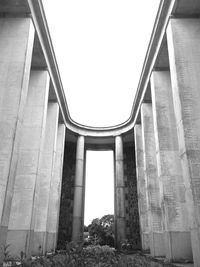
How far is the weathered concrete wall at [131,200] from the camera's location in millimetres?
22391

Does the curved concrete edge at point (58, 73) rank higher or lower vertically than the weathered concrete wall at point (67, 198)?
higher

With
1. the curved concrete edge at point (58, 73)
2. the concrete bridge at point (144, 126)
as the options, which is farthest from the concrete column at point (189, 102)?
the curved concrete edge at point (58, 73)

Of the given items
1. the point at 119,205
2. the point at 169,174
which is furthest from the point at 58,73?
the point at 119,205

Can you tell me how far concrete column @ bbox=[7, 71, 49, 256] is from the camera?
10.3 m

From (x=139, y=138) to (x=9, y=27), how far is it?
12612 mm

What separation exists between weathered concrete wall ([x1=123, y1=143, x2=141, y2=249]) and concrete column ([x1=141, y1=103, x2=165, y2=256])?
8602 millimetres

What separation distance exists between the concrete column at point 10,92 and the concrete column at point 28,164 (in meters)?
2.56

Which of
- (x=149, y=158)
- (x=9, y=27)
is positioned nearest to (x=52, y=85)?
(x=9, y=27)

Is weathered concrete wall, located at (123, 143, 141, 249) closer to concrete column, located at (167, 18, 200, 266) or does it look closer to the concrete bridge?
the concrete bridge

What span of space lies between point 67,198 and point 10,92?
16.4 metres

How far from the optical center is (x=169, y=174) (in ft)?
38.9

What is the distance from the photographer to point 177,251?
32.9 feet

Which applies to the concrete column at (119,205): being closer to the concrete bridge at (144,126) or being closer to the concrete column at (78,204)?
the concrete bridge at (144,126)

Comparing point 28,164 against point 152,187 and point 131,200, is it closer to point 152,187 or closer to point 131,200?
point 152,187
